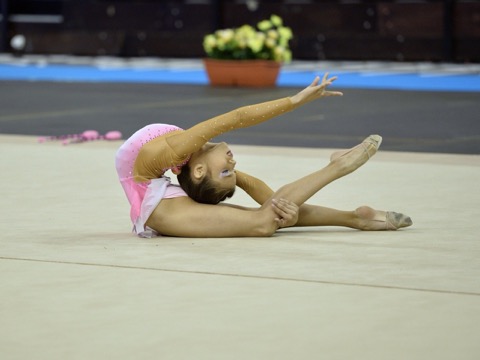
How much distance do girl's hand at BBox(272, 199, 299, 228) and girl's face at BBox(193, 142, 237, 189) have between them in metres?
0.22

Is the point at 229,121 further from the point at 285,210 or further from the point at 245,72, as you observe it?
the point at 245,72

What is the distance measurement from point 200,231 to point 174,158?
0.34 meters

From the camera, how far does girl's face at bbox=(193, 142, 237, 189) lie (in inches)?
198

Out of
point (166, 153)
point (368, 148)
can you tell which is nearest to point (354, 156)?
point (368, 148)

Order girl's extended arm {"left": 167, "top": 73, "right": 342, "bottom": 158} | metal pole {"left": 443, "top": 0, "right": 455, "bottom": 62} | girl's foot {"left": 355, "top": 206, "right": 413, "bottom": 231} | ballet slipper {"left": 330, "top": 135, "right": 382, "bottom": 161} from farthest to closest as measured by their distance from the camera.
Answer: metal pole {"left": 443, "top": 0, "right": 455, "bottom": 62}
girl's foot {"left": 355, "top": 206, "right": 413, "bottom": 231}
ballet slipper {"left": 330, "top": 135, "right": 382, "bottom": 161}
girl's extended arm {"left": 167, "top": 73, "right": 342, "bottom": 158}

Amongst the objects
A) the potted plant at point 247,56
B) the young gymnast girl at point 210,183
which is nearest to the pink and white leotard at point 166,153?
the young gymnast girl at point 210,183

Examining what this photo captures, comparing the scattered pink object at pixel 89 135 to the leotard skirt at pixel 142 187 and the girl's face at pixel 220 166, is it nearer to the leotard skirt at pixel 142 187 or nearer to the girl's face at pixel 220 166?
the leotard skirt at pixel 142 187

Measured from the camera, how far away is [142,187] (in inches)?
202

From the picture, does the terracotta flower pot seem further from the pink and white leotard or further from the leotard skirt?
the pink and white leotard

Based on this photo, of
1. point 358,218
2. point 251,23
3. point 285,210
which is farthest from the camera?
point 251,23

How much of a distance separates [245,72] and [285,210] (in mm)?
9893

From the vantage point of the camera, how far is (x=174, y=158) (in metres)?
4.99

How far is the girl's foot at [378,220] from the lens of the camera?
5.26m

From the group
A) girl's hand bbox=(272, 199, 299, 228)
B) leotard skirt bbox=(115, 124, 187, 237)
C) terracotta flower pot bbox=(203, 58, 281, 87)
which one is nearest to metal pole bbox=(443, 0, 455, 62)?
terracotta flower pot bbox=(203, 58, 281, 87)
